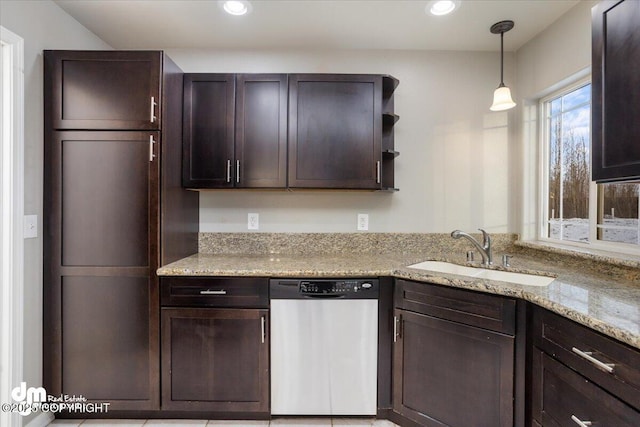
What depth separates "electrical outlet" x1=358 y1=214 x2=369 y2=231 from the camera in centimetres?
238

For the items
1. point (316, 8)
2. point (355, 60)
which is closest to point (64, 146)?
point (316, 8)

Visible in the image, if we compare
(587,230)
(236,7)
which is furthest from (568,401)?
(236,7)

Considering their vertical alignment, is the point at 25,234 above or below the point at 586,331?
above

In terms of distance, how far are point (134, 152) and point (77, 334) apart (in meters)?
1.06

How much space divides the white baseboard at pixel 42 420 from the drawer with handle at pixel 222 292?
35.5 inches

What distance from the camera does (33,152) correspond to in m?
1.70

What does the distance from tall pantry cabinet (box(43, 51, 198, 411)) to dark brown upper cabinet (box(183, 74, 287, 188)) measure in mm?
304

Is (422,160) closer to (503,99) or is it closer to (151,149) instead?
(503,99)

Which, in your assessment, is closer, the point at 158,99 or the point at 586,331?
the point at 586,331

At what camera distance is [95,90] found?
1.75 metres

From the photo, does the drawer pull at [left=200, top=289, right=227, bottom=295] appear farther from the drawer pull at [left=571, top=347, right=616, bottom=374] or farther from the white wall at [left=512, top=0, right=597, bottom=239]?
the white wall at [left=512, top=0, right=597, bottom=239]

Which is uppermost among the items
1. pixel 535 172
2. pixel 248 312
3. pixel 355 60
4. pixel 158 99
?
pixel 355 60

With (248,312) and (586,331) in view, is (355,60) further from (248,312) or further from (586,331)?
(586,331)

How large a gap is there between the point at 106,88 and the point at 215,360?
1.62m
